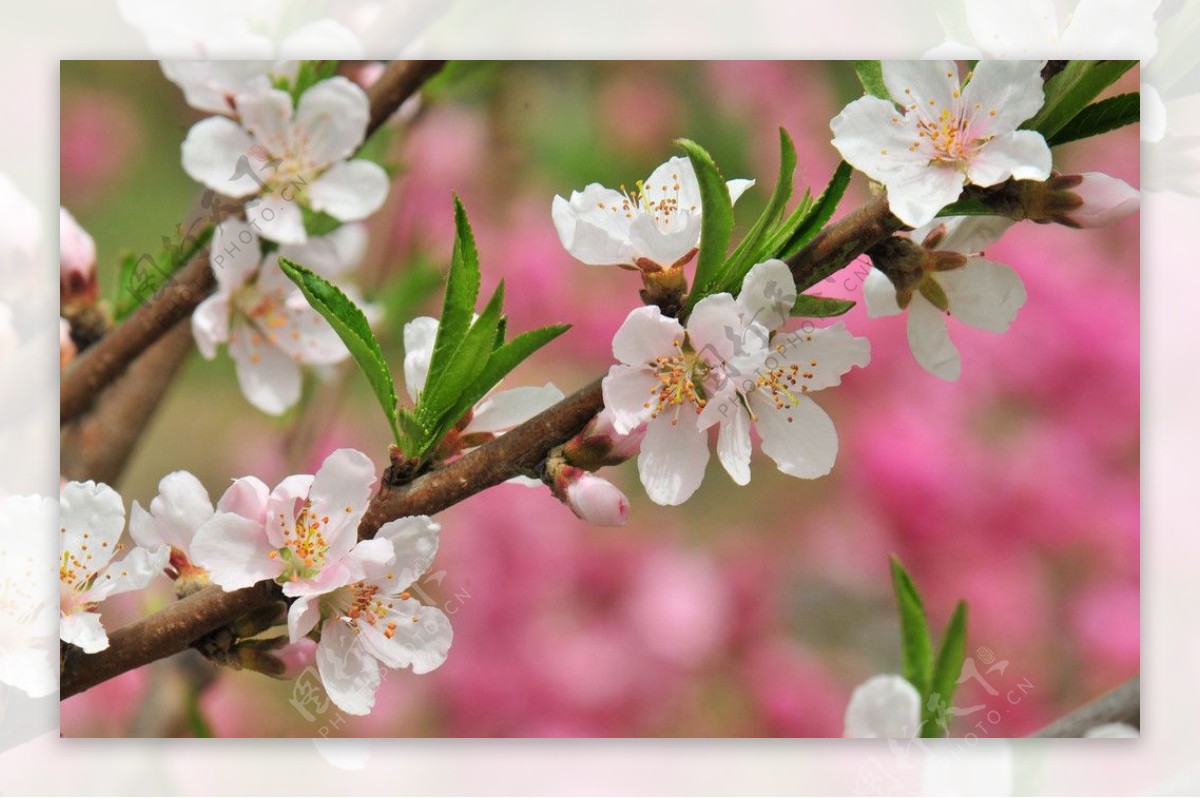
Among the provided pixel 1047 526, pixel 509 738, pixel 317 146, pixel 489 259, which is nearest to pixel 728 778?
pixel 509 738

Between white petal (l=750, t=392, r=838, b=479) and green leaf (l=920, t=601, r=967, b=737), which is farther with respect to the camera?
green leaf (l=920, t=601, r=967, b=737)

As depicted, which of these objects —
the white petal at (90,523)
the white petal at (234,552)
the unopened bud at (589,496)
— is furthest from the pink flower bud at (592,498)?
the white petal at (90,523)

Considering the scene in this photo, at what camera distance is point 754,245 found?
89cm

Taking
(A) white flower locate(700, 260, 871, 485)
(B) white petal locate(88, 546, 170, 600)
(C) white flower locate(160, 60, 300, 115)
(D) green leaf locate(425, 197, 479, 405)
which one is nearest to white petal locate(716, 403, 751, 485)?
(A) white flower locate(700, 260, 871, 485)

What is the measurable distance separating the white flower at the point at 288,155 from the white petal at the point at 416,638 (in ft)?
1.27

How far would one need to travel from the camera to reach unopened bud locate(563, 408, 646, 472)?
89cm

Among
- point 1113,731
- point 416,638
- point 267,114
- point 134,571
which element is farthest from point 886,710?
point 267,114

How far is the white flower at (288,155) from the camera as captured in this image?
1171mm

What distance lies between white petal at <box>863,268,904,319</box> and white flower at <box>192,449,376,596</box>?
16.9 inches

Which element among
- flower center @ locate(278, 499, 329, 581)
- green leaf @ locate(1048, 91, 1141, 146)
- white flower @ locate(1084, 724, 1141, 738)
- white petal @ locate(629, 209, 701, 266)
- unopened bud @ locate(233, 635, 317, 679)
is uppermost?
green leaf @ locate(1048, 91, 1141, 146)

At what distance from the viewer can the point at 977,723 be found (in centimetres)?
132

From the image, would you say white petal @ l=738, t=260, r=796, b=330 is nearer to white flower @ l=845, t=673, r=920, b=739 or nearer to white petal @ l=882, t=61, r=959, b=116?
white petal @ l=882, t=61, r=959, b=116

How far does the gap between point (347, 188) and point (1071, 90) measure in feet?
2.11

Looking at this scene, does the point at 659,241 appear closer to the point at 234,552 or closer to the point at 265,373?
the point at 234,552
